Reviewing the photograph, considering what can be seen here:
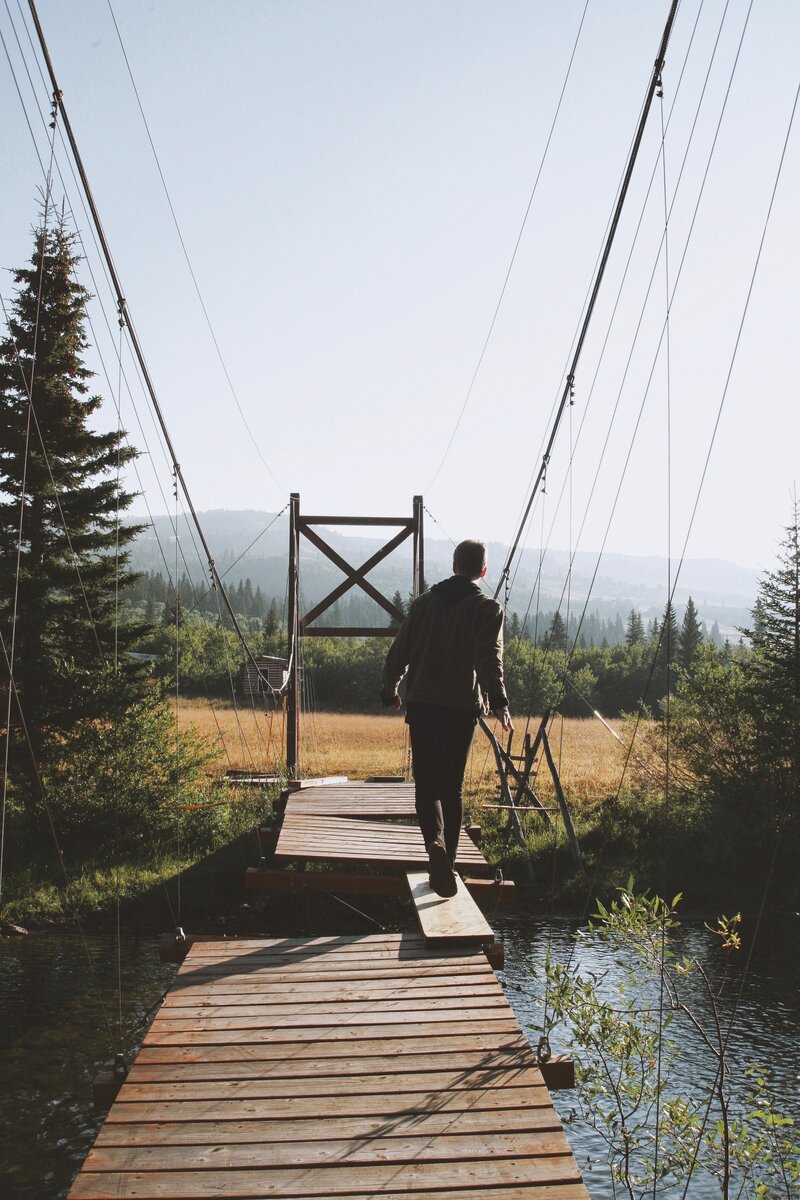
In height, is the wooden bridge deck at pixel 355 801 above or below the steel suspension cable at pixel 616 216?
below

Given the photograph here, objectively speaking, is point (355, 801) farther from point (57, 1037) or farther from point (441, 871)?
point (441, 871)

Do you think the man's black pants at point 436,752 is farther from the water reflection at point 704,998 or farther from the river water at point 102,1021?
the water reflection at point 704,998

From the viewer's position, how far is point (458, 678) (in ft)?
15.7

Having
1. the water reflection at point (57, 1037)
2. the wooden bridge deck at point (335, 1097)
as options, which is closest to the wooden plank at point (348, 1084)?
the wooden bridge deck at point (335, 1097)

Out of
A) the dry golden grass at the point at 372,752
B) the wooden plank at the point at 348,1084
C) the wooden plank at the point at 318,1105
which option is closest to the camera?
the wooden plank at the point at 318,1105

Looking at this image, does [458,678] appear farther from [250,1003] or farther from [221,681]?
[221,681]

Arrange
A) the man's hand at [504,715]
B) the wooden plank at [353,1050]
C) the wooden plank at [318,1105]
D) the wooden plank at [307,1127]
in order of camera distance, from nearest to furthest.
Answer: the wooden plank at [307,1127] → the wooden plank at [318,1105] → the wooden plank at [353,1050] → the man's hand at [504,715]

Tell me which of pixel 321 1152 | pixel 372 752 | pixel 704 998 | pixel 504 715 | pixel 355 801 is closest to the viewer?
pixel 321 1152

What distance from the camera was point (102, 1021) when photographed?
8398mm

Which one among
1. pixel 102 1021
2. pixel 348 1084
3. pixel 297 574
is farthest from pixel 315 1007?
pixel 297 574

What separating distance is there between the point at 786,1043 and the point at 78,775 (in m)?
10.7

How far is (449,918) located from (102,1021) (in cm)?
494

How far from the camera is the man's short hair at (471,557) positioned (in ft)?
16.0

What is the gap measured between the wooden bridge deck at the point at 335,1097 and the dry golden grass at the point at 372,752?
8743 mm
